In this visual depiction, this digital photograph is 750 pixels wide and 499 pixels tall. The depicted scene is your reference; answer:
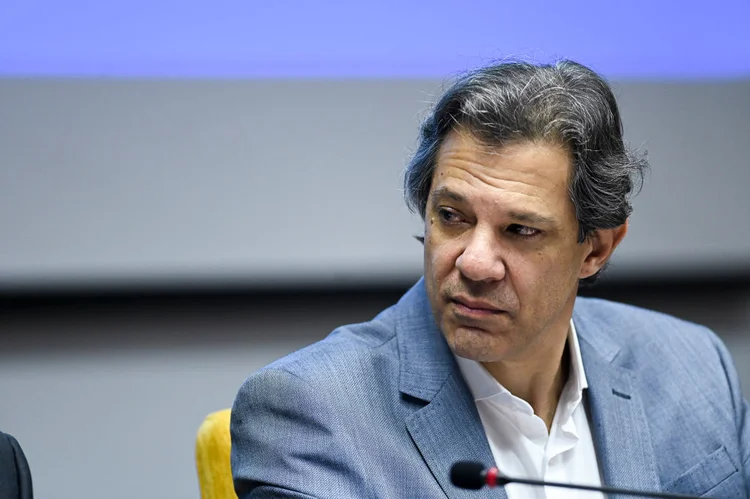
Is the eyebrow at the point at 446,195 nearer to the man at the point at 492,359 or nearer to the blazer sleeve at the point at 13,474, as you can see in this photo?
the man at the point at 492,359

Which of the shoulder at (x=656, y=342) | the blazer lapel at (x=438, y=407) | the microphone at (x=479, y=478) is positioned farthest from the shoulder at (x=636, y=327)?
the microphone at (x=479, y=478)

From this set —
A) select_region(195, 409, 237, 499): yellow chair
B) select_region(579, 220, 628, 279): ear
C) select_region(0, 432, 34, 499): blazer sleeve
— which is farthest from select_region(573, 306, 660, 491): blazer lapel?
select_region(0, 432, 34, 499): blazer sleeve

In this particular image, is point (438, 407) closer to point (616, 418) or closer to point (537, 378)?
point (537, 378)

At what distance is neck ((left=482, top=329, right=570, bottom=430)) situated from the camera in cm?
176

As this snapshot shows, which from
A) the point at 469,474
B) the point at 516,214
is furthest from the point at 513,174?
the point at 469,474

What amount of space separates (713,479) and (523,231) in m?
0.68

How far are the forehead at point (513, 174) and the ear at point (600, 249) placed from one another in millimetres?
188

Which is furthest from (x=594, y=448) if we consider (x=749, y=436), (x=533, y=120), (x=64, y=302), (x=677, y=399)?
(x=64, y=302)

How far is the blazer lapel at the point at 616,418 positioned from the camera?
5.79 feet

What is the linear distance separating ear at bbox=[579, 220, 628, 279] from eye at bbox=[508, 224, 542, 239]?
207 millimetres

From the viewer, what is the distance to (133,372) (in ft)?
8.92

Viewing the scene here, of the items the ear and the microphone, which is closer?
the microphone

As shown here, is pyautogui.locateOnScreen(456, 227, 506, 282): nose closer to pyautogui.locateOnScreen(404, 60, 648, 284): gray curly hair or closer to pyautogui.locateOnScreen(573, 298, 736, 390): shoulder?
pyautogui.locateOnScreen(404, 60, 648, 284): gray curly hair

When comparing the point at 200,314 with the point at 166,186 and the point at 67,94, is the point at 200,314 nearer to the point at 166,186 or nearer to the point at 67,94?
the point at 166,186
